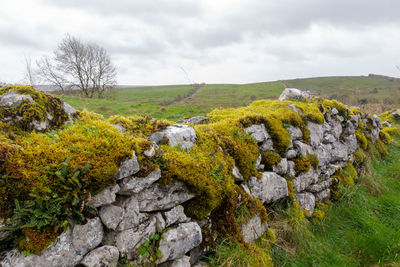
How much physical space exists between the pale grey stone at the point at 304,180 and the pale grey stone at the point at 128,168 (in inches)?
165

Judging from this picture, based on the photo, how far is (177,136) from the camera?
12.1 ft

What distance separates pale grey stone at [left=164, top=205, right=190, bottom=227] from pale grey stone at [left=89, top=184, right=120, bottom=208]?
32.2 inches

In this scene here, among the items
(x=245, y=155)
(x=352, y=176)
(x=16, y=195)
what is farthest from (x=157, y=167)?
(x=352, y=176)

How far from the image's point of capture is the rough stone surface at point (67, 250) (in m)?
1.97

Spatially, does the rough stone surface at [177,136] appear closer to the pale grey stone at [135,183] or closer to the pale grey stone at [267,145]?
the pale grey stone at [135,183]

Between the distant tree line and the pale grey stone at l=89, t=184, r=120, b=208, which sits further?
the distant tree line

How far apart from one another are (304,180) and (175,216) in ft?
13.1

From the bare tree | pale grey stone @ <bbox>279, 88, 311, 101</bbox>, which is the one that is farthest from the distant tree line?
pale grey stone @ <bbox>279, 88, 311, 101</bbox>

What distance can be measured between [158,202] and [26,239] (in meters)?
1.43

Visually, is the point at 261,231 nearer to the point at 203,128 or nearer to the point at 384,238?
the point at 203,128

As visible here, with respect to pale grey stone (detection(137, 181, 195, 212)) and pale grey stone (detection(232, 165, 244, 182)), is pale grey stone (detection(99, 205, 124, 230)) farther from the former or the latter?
pale grey stone (detection(232, 165, 244, 182))

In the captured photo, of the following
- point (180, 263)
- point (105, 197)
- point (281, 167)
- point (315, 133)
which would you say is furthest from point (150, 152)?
point (315, 133)

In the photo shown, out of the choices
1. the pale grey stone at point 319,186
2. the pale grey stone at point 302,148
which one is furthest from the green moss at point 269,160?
the pale grey stone at point 319,186

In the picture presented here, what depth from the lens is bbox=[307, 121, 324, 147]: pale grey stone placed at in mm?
6391
